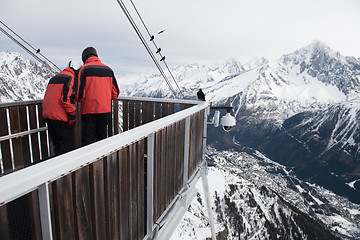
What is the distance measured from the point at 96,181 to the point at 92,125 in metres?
2.87

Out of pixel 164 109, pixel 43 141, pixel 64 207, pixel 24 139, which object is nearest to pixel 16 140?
pixel 24 139

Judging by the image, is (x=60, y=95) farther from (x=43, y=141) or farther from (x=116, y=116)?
(x=116, y=116)

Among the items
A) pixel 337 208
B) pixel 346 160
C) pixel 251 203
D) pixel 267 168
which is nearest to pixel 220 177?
pixel 251 203

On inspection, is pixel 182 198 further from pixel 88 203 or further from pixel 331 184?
pixel 331 184

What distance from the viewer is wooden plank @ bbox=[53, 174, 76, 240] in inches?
66.4

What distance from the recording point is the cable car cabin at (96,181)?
1608mm

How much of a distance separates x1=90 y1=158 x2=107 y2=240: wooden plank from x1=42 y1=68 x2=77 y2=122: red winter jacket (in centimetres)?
260

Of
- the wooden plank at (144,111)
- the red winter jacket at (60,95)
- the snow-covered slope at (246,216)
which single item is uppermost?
the red winter jacket at (60,95)

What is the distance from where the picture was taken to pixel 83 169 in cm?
187

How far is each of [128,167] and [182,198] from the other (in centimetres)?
257

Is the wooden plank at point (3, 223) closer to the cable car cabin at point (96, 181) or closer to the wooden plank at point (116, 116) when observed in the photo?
the cable car cabin at point (96, 181)

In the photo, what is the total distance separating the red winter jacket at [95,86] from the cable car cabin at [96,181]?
134 cm

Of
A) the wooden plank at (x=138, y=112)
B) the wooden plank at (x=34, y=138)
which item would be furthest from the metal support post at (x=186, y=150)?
the wooden plank at (x=34, y=138)

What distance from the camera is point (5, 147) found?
4688 mm
